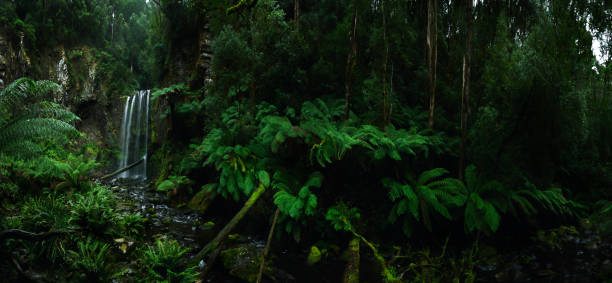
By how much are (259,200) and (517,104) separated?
5234 millimetres

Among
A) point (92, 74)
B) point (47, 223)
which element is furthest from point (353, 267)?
point (92, 74)

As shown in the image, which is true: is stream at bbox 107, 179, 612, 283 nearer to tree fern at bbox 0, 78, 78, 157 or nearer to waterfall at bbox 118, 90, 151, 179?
tree fern at bbox 0, 78, 78, 157

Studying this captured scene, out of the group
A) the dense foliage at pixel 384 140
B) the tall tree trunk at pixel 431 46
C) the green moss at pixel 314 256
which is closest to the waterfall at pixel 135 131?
the dense foliage at pixel 384 140

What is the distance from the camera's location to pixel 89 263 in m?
3.97

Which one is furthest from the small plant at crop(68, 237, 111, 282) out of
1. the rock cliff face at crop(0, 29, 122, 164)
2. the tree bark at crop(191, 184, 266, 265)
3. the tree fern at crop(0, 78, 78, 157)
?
the rock cliff face at crop(0, 29, 122, 164)

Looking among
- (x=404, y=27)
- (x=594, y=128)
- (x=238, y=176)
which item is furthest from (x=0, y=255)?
(x=594, y=128)

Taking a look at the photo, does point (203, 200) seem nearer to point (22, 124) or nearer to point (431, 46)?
point (22, 124)

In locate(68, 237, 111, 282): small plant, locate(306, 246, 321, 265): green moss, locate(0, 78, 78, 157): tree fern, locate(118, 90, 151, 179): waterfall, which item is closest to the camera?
locate(68, 237, 111, 282): small plant

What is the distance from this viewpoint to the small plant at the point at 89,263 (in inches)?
155

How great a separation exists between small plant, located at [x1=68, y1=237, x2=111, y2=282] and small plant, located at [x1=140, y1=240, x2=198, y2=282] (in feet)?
1.69

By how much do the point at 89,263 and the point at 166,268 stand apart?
103cm

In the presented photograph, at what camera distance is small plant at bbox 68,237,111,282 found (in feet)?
12.9

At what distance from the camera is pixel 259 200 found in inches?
238

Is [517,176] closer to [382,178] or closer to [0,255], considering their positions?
[382,178]
